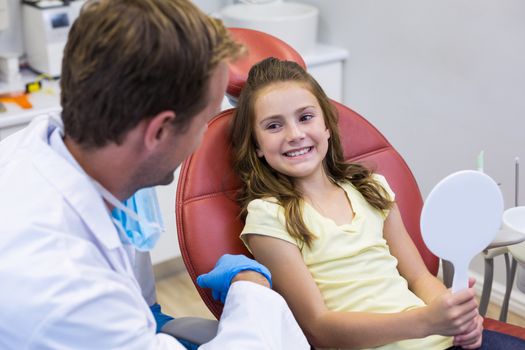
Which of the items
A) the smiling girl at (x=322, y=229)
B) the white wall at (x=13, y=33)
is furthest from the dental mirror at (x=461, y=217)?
the white wall at (x=13, y=33)

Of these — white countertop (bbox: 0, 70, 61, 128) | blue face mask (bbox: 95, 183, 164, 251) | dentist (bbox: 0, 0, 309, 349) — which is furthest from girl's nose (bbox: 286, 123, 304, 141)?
white countertop (bbox: 0, 70, 61, 128)

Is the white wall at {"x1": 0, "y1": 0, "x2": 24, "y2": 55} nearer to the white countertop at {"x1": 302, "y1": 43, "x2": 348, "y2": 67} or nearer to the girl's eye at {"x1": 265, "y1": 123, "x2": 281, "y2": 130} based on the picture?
the white countertop at {"x1": 302, "y1": 43, "x2": 348, "y2": 67}

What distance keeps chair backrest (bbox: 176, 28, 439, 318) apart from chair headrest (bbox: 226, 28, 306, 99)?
0.09 ft

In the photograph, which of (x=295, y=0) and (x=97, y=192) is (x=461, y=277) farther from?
(x=295, y=0)

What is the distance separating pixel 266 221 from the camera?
1.46 m

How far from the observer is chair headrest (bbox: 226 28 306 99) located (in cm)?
163

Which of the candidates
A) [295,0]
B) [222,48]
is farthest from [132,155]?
[295,0]

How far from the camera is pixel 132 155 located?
1036 mm

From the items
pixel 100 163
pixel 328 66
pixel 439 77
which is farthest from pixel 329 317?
pixel 328 66

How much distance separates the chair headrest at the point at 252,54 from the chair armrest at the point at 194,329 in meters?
0.53

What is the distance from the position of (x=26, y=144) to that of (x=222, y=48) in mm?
318

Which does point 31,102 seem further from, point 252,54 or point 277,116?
point 277,116

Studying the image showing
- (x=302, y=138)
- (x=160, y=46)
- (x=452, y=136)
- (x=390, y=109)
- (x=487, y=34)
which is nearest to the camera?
(x=160, y=46)

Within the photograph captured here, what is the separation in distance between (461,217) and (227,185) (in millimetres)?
528
